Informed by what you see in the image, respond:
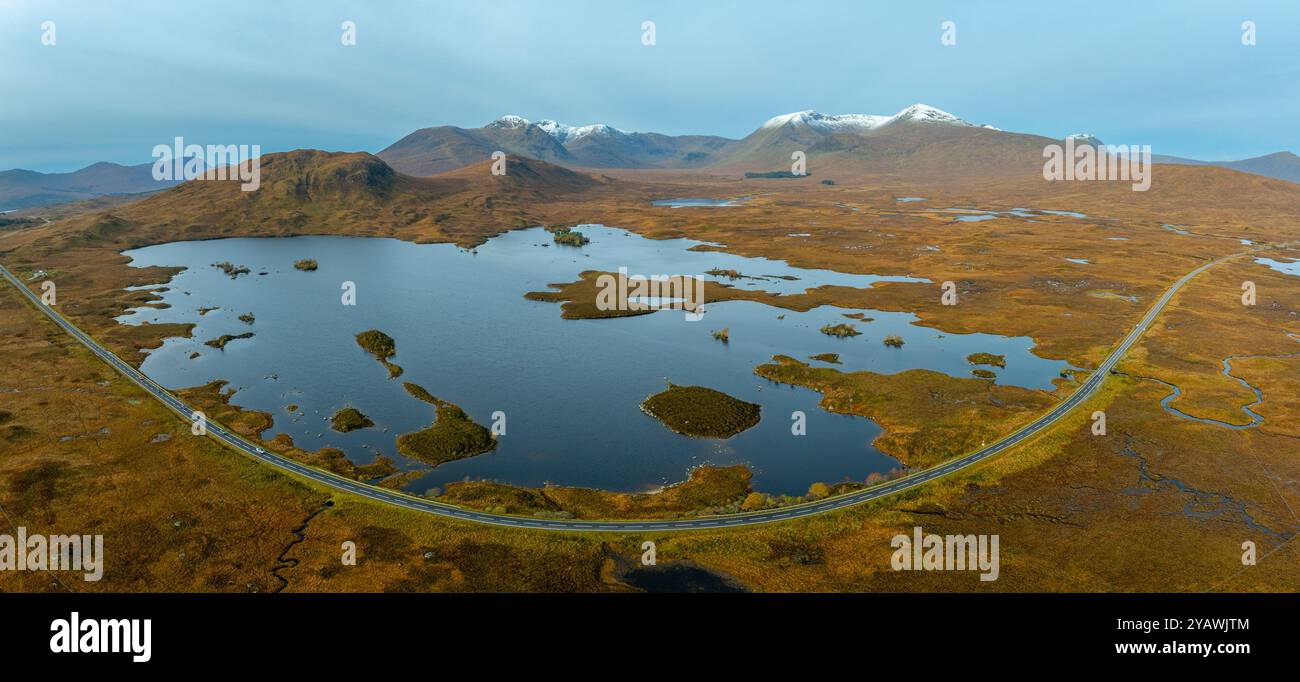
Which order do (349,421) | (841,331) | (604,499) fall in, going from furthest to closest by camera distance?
(841,331) → (349,421) → (604,499)

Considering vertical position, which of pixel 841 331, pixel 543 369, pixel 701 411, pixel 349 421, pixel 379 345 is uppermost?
pixel 841 331

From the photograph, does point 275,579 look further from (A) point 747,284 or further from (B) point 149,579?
(A) point 747,284

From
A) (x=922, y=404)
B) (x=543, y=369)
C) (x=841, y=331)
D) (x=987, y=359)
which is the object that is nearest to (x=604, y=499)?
(x=543, y=369)

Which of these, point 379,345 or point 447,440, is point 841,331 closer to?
point 447,440

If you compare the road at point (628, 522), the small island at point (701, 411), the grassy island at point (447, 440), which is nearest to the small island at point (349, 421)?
the grassy island at point (447, 440)

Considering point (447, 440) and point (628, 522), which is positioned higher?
point (447, 440)

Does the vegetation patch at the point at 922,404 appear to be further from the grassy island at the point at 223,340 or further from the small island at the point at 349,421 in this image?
the grassy island at the point at 223,340

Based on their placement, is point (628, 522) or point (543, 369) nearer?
point (628, 522)
